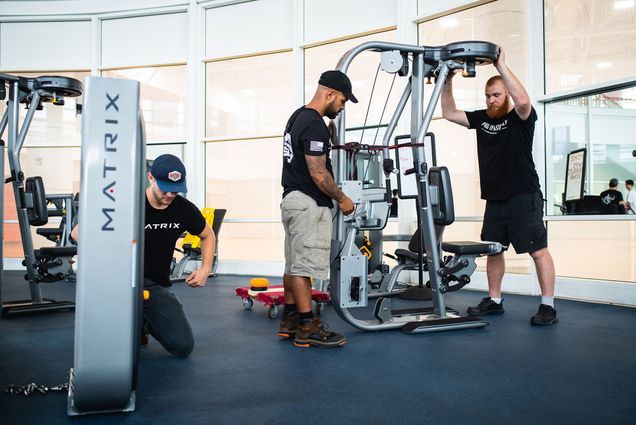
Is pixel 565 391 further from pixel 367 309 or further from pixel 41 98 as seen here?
pixel 41 98

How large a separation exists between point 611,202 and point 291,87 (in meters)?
4.09

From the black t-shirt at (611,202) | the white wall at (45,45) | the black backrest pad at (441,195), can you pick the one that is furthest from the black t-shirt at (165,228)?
the white wall at (45,45)

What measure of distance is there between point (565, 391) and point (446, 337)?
1068 millimetres

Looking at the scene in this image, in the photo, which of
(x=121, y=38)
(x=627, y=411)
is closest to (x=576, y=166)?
(x=627, y=411)

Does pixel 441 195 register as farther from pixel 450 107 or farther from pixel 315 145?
pixel 315 145

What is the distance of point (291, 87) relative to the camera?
709 cm

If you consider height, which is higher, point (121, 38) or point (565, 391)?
point (121, 38)

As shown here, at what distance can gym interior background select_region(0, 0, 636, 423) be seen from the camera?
4.61m

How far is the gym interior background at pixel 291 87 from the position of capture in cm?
461

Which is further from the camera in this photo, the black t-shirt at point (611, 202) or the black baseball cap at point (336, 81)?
the black t-shirt at point (611, 202)

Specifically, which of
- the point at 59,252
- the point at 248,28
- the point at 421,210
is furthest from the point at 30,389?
the point at 248,28

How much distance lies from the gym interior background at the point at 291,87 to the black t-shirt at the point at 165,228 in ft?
11.3

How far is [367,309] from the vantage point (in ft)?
14.0

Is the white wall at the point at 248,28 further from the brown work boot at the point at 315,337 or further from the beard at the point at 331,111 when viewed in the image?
the brown work boot at the point at 315,337
